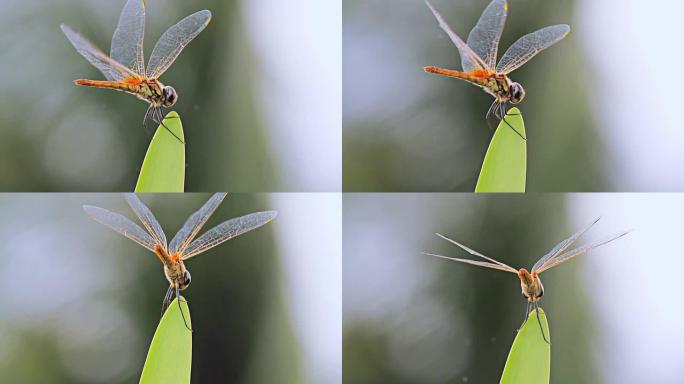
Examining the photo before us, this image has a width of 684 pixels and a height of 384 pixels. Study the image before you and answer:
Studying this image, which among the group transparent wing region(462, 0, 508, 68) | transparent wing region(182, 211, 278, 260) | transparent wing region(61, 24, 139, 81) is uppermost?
transparent wing region(462, 0, 508, 68)

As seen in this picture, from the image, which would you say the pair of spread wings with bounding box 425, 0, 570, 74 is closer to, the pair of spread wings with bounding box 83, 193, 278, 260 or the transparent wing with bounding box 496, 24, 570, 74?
the transparent wing with bounding box 496, 24, 570, 74

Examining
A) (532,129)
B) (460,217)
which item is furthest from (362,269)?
(532,129)

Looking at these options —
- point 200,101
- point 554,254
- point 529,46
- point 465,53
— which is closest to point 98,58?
point 200,101

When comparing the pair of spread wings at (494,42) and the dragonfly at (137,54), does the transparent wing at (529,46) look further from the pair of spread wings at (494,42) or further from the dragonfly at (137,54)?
the dragonfly at (137,54)

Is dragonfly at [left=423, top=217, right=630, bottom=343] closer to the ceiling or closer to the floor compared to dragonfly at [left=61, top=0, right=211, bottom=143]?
closer to the floor

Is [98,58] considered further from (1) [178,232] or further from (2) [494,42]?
(2) [494,42]

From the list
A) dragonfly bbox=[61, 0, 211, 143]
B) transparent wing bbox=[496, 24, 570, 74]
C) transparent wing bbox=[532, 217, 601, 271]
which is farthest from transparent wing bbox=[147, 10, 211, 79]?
transparent wing bbox=[532, 217, 601, 271]
